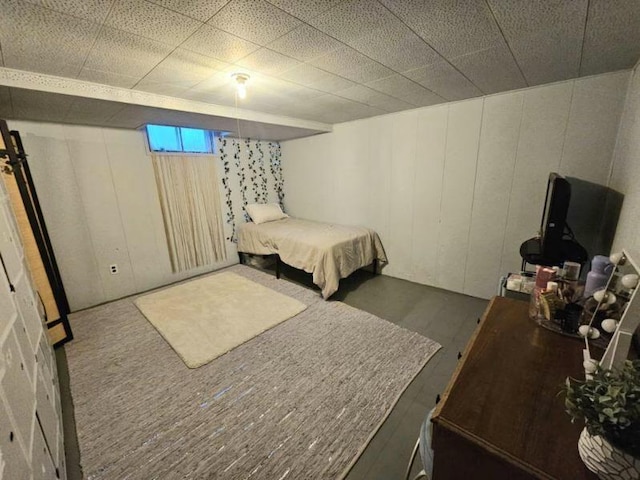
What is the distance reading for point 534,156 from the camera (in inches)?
93.5

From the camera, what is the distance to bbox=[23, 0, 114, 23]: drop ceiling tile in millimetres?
1069

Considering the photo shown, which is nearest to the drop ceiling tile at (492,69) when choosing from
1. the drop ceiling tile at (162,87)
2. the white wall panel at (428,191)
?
the white wall panel at (428,191)

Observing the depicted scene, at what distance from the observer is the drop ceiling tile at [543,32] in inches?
46.6

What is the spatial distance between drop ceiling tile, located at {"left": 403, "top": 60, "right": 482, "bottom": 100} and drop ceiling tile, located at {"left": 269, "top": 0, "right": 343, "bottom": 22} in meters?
0.98

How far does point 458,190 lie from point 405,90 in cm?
122

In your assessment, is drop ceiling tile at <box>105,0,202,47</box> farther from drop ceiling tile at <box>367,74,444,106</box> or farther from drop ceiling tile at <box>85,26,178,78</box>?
drop ceiling tile at <box>367,74,444,106</box>

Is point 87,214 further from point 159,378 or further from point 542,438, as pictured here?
point 542,438

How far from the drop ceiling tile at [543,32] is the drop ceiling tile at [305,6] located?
0.73 m

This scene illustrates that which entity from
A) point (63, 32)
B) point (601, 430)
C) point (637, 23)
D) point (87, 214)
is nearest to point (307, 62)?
point (63, 32)

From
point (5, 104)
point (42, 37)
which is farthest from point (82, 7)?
point (5, 104)

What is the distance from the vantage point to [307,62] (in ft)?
5.57

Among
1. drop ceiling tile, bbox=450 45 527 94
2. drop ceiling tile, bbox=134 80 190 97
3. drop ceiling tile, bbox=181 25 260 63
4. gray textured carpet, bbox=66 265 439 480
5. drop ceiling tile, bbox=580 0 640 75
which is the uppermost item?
drop ceiling tile, bbox=134 80 190 97

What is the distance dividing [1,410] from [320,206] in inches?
150

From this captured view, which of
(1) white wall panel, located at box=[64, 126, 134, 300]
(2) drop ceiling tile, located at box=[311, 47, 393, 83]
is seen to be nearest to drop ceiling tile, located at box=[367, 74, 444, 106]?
(2) drop ceiling tile, located at box=[311, 47, 393, 83]
